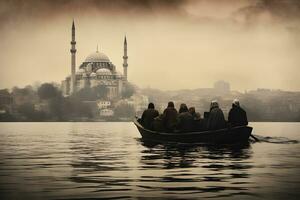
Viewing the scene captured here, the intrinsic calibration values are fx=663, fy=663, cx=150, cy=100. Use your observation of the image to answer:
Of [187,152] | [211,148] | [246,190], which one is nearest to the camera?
[246,190]

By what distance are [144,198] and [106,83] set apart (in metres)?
103

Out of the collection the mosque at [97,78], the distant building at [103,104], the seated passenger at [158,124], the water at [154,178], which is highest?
the mosque at [97,78]

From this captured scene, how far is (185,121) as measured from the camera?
14844mm

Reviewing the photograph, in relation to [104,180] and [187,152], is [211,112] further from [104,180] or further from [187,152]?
[104,180]

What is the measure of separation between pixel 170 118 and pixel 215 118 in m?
1.48

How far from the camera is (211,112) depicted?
46.5ft

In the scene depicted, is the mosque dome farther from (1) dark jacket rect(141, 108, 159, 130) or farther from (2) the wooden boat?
(2) the wooden boat

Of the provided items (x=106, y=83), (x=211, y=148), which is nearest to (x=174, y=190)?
(x=211, y=148)

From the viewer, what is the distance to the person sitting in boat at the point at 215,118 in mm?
14078

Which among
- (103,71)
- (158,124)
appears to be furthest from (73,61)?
(158,124)

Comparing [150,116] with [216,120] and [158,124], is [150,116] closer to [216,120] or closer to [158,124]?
[158,124]

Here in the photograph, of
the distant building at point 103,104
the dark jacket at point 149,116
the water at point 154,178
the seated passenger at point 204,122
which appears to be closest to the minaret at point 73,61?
the distant building at point 103,104

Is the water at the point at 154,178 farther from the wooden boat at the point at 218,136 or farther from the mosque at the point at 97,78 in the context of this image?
the mosque at the point at 97,78

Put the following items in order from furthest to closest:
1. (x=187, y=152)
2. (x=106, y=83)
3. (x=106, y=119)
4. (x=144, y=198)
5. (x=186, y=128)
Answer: (x=106, y=83), (x=106, y=119), (x=186, y=128), (x=187, y=152), (x=144, y=198)
